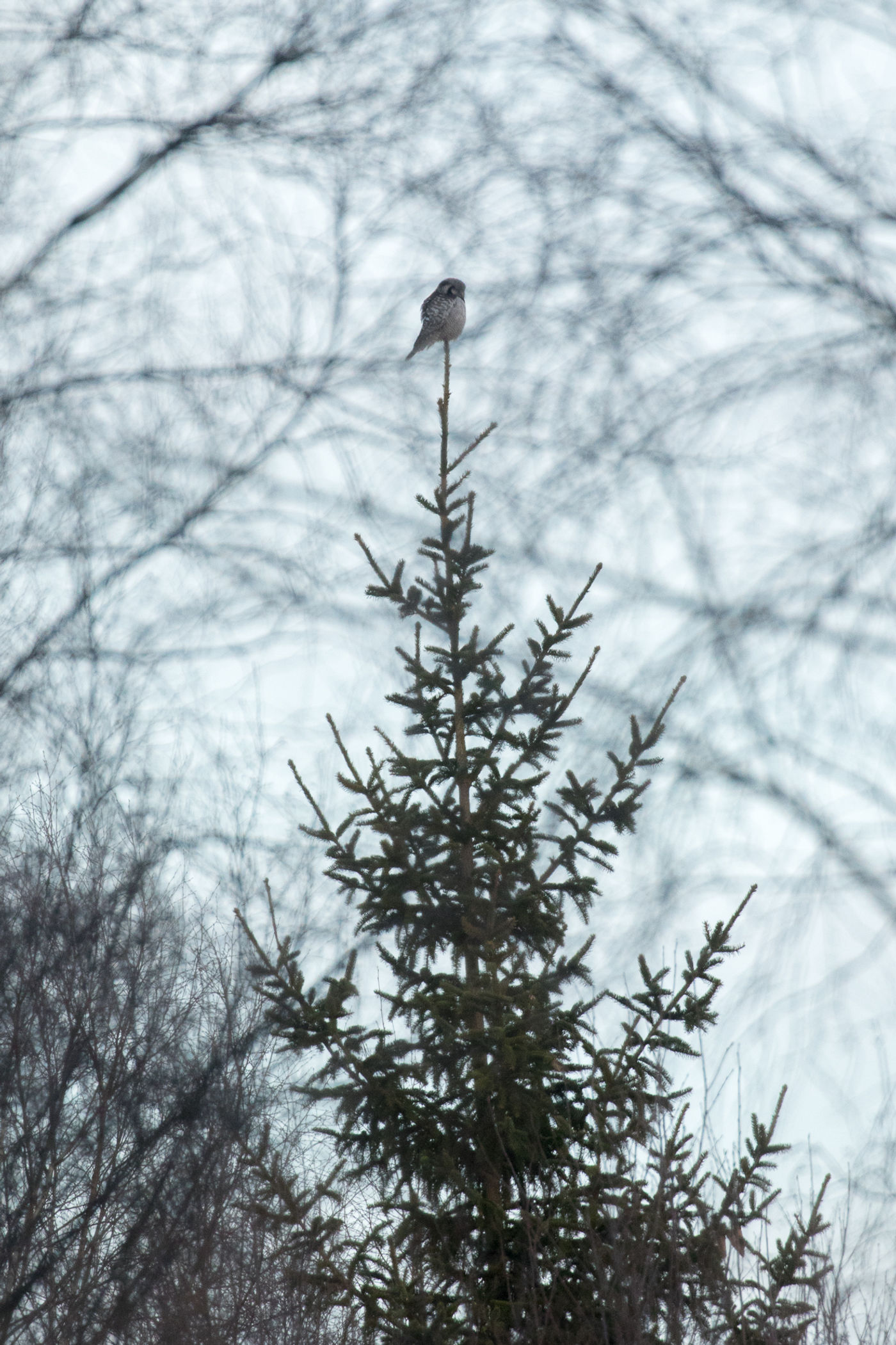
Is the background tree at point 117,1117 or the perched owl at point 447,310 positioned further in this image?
the background tree at point 117,1117

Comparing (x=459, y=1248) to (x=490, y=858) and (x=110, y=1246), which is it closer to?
(x=490, y=858)

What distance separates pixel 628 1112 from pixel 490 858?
3.52 feet

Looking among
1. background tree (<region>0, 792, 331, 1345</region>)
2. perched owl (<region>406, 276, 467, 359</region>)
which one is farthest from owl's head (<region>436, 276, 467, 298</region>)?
background tree (<region>0, 792, 331, 1345</region>)

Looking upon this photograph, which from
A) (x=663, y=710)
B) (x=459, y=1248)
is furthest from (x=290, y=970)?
(x=663, y=710)

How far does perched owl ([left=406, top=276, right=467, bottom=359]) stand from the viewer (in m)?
6.11

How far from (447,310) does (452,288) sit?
0.13m

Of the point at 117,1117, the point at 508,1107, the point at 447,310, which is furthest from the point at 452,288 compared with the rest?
the point at 117,1117

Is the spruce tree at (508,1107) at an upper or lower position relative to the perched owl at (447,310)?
lower

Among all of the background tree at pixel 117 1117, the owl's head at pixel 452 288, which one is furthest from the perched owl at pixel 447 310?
the background tree at pixel 117 1117

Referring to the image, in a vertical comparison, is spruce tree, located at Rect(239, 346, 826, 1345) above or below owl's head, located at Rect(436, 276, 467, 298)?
below

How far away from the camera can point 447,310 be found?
613 centimetres

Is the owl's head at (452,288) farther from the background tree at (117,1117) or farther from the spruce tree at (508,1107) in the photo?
the background tree at (117,1117)

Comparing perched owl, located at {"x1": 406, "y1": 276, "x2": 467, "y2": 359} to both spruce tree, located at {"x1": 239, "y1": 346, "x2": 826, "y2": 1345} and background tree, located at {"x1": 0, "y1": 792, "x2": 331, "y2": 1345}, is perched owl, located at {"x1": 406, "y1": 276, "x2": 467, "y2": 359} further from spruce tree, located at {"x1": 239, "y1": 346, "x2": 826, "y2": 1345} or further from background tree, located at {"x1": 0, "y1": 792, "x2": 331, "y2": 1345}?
background tree, located at {"x1": 0, "y1": 792, "x2": 331, "y2": 1345}

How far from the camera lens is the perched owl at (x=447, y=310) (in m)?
6.11
